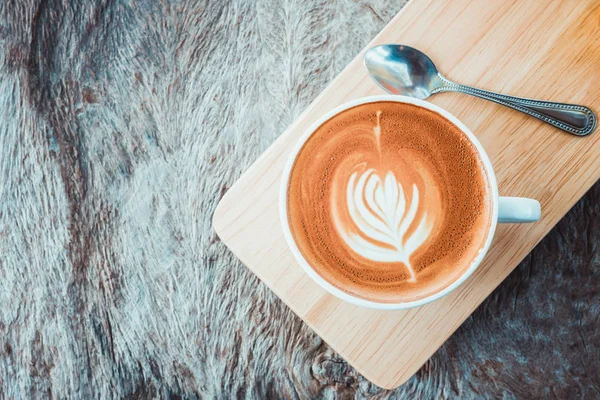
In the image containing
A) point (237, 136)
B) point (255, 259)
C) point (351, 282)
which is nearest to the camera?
point (351, 282)

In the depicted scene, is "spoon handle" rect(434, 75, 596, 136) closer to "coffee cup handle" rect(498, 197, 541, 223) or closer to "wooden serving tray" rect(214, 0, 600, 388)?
"wooden serving tray" rect(214, 0, 600, 388)

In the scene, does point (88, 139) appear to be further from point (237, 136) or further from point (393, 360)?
point (393, 360)

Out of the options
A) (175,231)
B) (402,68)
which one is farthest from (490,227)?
(175,231)

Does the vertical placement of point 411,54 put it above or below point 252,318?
above

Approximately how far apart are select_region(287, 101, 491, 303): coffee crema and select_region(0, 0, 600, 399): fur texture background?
331 mm

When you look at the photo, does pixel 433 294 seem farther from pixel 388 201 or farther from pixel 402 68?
pixel 402 68

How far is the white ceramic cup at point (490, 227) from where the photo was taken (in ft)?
2.04

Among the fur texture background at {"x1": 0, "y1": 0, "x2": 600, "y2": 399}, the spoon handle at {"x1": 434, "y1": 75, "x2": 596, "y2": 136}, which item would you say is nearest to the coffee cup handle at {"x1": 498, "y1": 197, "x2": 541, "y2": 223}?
the spoon handle at {"x1": 434, "y1": 75, "x2": 596, "y2": 136}

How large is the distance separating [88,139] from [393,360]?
2.30 ft

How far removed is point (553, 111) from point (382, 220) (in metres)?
0.30

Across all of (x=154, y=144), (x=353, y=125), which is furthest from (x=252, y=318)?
(x=353, y=125)

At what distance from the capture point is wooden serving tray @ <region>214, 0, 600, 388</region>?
28.9 inches

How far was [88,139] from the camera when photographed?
1004 millimetres

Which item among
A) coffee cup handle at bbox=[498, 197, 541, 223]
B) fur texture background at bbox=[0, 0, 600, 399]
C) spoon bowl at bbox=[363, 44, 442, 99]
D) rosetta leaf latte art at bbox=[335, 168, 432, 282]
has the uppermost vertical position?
spoon bowl at bbox=[363, 44, 442, 99]
